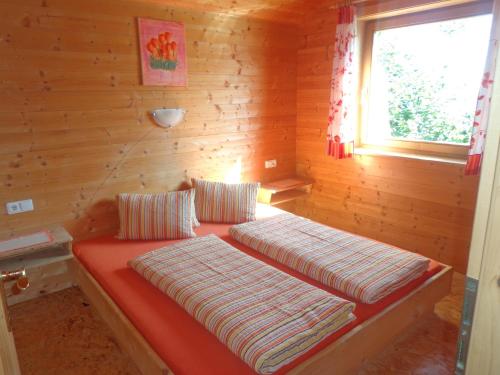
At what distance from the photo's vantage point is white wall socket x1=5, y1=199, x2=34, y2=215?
249 centimetres

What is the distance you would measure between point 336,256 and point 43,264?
187 cm

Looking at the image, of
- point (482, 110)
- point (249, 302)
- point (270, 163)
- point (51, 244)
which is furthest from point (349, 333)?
point (270, 163)

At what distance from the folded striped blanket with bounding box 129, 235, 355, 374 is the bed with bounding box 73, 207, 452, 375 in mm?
51

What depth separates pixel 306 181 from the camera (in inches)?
156

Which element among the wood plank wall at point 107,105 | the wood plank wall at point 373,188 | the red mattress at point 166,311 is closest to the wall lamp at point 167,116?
the wood plank wall at point 107,105

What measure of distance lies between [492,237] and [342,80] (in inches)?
116

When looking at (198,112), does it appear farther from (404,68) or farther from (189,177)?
(404,68)

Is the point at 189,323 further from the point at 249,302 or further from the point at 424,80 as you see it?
the point at 424,80

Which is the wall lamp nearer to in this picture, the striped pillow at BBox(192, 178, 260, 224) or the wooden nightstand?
the striped pillow at BBox(192, 178, 260, 224)

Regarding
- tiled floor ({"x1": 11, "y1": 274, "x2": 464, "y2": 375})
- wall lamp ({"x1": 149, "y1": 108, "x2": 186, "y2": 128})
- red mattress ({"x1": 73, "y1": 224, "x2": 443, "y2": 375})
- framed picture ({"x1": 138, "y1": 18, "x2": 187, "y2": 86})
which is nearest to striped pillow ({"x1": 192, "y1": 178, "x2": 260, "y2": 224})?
red mattress ({"x1": 73, "y1": 224, "x2": 443, "y2": 375})

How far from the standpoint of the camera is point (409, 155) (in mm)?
3174

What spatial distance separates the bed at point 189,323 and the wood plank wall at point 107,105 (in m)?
0.58

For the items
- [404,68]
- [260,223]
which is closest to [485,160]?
[260,223]

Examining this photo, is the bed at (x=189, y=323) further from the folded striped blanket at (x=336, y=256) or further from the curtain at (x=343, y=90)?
the curtain at (x=343, y=90)
